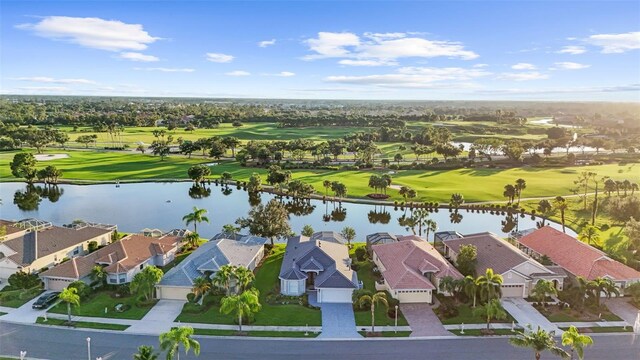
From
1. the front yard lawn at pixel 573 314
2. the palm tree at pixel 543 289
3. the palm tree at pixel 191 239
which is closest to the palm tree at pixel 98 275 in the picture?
the palm tree at pixel 191 239

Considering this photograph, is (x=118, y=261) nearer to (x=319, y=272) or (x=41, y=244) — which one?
(x=41, y=244)

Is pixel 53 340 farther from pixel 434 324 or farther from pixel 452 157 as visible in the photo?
pixel 452 157

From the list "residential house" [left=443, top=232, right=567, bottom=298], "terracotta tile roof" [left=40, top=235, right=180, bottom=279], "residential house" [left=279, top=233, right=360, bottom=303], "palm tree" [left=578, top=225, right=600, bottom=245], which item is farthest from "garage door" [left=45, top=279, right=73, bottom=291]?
"palm tree" [left=578, top=225, right=600, bottom=245]

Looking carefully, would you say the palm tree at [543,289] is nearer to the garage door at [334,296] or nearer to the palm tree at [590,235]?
the garage door at [334,296]

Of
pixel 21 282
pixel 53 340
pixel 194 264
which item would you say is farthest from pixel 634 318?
pixel 21 282

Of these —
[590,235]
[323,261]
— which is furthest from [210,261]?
[590,235]
